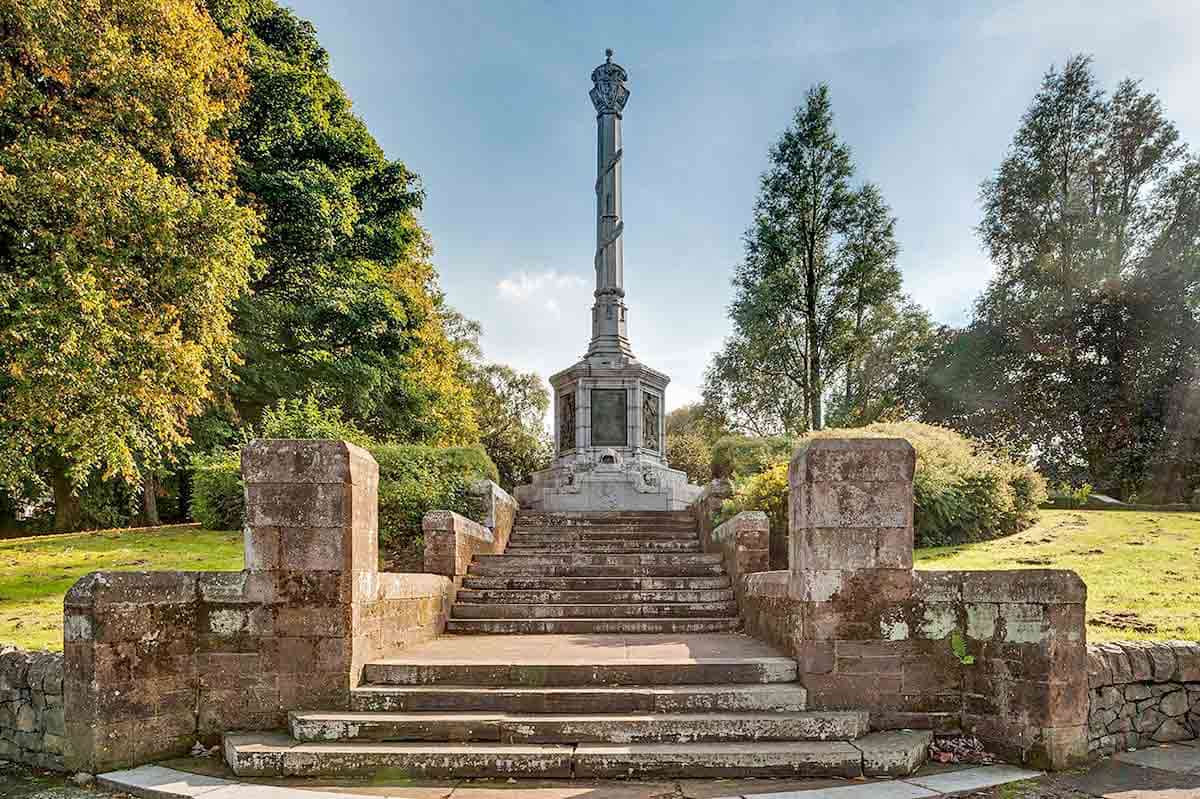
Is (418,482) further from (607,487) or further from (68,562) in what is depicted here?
(68,562)

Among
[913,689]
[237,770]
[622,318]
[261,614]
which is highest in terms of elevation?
[622,318]

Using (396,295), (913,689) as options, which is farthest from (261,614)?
(396,295)

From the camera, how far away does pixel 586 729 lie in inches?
196

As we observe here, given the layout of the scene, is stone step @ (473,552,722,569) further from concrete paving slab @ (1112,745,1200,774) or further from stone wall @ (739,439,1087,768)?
concrete paving slab @ (1112,745,1200,774)

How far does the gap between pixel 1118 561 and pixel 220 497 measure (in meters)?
15.2

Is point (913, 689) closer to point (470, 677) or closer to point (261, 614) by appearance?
point (470, 677)

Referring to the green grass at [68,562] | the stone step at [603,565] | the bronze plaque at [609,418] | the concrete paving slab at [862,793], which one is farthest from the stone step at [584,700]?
the bronze plaque at [609,418]

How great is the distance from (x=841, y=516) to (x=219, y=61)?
16387mm

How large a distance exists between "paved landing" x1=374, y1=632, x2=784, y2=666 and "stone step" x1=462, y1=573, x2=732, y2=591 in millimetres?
1329

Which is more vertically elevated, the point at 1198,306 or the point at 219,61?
the point at 219,61

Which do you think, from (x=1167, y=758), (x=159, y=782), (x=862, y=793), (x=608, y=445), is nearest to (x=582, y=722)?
(x=862, y=793)

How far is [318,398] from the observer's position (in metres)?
19.9

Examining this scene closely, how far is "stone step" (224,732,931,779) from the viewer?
461cm

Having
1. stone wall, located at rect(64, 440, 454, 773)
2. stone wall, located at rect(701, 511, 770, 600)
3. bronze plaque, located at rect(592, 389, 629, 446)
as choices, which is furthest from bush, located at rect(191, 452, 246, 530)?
stone wall, located at rect(701, 511, 770, 600)
